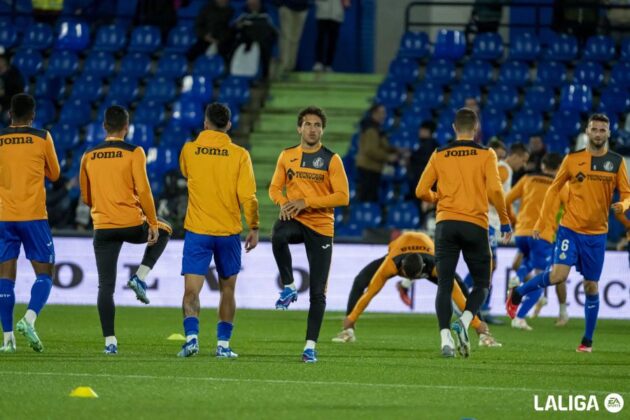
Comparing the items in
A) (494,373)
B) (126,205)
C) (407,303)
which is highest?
(126,205)

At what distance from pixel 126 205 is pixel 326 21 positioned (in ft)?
46.3

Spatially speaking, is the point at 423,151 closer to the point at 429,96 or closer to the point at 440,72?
the point at 429,96

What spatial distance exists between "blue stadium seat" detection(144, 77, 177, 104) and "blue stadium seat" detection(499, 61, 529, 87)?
578cm

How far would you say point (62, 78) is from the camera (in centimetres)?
2652

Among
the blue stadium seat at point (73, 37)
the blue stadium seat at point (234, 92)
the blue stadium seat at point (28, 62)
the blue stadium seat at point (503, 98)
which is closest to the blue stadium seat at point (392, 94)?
the blue stadium seat at point (503, 98)

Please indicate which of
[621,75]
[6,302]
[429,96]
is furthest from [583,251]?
[621,75]

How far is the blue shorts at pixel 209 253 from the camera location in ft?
39.2

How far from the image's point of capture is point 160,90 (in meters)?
25.8

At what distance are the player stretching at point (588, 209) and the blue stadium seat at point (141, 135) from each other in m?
11.6

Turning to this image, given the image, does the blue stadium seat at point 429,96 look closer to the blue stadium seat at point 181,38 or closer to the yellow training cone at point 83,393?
the blue stadium seat at point 181,38

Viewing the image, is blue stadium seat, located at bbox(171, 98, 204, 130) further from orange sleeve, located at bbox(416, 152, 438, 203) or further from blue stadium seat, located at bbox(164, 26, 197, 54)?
orange sleeve, located at bbox(416, 152, 438, 203)

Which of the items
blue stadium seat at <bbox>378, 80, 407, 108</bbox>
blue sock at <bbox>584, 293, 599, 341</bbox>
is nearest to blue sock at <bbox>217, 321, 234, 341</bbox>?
blue sock at <bbox>584, 293, 599, 341</bbox>

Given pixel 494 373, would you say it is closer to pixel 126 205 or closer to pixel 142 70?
pixel 126 205

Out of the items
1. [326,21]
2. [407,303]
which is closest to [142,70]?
[326,21]
